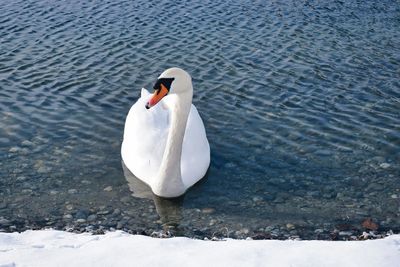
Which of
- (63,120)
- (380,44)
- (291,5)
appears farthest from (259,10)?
(63,120)

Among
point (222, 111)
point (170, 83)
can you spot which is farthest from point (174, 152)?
point (222, 111)

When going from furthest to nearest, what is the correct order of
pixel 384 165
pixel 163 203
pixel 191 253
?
pixel 384 165, pixel 163 203, pixel 191 253

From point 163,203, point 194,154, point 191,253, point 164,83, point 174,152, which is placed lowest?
point 163,203

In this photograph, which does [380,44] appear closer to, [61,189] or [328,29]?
[328,29]

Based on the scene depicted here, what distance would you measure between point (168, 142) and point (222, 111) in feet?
12.7

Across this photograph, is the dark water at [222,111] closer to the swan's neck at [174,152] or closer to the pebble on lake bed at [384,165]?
the pebble on lake bed at [384,165]

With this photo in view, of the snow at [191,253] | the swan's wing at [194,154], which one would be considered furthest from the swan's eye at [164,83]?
the snow at [191,253]

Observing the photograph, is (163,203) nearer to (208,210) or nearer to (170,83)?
(208,210)

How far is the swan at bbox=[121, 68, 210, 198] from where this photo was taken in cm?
1035

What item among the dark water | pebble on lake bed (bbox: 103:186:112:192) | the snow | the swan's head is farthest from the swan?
the snow

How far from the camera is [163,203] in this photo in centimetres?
1097

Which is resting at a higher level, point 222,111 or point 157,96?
point 157,96

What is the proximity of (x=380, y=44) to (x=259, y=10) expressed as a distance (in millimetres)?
5316

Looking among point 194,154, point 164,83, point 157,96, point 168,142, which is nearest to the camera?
point 157,96
